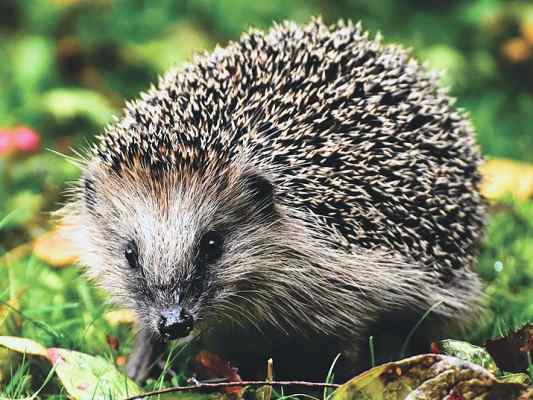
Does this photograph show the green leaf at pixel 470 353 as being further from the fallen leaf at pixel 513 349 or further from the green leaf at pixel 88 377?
the green leaf at pixel 88 377

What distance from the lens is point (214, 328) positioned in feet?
10.4

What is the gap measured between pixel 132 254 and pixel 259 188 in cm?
51

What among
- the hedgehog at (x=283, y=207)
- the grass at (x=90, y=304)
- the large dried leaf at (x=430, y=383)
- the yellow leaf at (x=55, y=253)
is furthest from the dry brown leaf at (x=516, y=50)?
the large dried leaf at (x=430, y=383)

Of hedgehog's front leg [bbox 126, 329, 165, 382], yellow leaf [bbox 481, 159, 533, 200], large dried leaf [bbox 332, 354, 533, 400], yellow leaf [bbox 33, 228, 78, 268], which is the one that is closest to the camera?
large dried leaf [bbox 332, 354, 533, 400]

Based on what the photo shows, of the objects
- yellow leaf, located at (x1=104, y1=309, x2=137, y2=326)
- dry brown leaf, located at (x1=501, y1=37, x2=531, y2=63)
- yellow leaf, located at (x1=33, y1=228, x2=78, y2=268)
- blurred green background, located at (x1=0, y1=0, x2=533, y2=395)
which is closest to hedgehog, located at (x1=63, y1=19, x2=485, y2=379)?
yellow leaf, located at (x1=104, y1=309, x2=137, y2=326)

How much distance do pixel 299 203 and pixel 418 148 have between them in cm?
56

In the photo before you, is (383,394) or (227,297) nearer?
(383,394)

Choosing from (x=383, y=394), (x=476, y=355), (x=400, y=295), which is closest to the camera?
(x=383, y=394)

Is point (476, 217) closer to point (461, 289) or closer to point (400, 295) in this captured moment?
point (461, 289)

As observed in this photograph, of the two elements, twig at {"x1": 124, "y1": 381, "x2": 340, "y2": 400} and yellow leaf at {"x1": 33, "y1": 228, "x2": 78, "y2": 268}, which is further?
yellow leaf at {"x1": 33, "y1": 228, "x2": 78, "y2": 268}

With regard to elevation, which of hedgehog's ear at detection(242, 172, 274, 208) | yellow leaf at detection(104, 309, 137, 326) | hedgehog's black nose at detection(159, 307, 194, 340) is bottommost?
hedgehog's black nose at detection(159, 307, 194, 340)

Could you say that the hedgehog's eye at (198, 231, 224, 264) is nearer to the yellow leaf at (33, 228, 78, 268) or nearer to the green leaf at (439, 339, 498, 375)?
the green leaf at (439, 339, 498, 375)

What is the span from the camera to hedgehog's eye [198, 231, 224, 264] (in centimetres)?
286

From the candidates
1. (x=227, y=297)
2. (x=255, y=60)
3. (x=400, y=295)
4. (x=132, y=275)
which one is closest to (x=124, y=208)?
(x=132, y=275)
